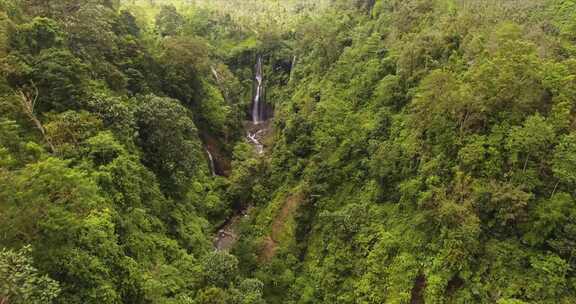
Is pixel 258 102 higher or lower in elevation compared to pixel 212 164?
higher

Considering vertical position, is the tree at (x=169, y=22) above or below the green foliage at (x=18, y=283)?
above

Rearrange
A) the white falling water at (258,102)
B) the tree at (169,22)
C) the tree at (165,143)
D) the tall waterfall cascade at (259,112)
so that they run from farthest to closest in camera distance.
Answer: the white falling water at (258,102) < the tree at (169,22) < the tall waterfall cascade at (259,112) < the tree at (165,143)

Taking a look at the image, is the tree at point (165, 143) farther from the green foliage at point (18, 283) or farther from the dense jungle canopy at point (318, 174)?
the green foliage at point (18, 283)

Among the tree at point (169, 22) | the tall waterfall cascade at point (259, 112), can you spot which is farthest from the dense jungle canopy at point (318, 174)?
the tree at point (169, 22)

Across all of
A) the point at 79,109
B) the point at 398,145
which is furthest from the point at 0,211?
the point at 398,145

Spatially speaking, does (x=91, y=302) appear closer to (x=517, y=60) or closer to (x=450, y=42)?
(x=517, y=60)

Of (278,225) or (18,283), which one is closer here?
(18,283)

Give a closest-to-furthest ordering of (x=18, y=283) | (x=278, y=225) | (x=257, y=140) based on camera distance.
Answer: (x=18, y=283), (x=278, y=225), (x=257, y=140)

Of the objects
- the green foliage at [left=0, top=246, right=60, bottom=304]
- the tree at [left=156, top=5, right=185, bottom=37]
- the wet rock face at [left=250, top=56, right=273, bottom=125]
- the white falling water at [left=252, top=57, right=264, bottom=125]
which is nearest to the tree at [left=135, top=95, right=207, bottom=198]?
the green foliage at [left=0, top=246, right=60, bottom=304]

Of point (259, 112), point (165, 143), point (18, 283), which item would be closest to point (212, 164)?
point (165, 143)

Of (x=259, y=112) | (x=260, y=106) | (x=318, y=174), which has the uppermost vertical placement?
(x=318, y=174)

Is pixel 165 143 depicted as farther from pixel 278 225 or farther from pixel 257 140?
pixel 257 140
